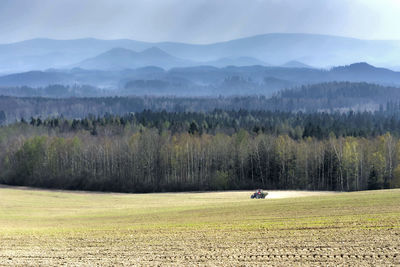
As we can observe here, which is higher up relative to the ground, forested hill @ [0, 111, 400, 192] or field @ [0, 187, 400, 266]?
forested hill @ [0, 111, 400, 192]

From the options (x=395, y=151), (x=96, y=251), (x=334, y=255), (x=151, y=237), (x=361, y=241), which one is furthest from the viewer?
(x=395, y=151)

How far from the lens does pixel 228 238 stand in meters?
24.3

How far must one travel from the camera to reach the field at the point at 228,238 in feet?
66.5

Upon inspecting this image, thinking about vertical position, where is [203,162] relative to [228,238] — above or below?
above

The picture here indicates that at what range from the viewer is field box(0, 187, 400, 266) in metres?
20.3

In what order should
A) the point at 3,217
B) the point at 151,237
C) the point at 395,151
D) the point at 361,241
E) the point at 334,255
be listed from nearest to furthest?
the point at 334,255
the point at 361,241
the point at 151,237
the point at 3,217
the point at 395,151

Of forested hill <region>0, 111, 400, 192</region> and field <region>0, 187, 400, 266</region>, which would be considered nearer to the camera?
field <region>0, 187, 400, 266</region>

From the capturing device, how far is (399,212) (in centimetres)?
2867

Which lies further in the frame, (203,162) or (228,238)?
(203,162)

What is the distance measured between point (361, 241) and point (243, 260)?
573 cm

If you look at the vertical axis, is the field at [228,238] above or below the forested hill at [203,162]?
below

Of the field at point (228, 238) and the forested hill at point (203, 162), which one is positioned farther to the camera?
the forested hill at point (203, 162)

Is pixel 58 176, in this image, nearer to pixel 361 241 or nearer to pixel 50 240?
pixel 50 240

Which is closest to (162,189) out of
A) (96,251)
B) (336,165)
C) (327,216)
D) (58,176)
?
(58,176)
